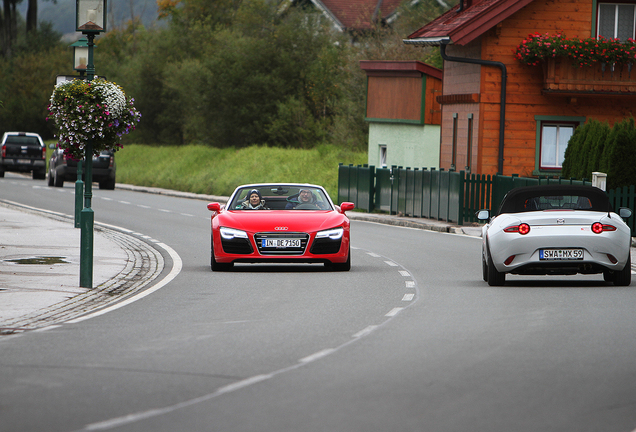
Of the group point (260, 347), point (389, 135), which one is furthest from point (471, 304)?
point (389, 135)

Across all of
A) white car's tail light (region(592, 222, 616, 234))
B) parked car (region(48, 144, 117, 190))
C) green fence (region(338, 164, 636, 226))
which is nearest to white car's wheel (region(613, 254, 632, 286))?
white car's tail light (region(592, 222, 616, 234))

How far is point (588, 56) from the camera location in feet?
108

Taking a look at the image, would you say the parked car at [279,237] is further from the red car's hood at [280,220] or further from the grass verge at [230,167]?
the grass verge at [230,167]

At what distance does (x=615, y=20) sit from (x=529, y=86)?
334 cm

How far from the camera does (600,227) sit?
14750mm

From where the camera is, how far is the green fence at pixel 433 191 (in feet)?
91.6

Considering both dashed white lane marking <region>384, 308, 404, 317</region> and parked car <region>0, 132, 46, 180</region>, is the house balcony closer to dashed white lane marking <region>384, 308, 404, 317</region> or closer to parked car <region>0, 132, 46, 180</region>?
dashed white lane marking <region>384, 308, 404, 317</region>

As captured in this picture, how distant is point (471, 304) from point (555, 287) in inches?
98.8

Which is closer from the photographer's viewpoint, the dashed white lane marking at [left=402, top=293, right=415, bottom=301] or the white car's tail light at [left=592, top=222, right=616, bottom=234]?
the dashed white lane marking at [left=402, top=293, right=415, bottom=301]

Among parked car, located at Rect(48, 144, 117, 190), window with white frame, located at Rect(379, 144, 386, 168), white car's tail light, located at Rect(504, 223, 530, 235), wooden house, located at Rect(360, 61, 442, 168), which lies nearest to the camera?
white car's tail light, located at Rect(504, 223, 530, 235)

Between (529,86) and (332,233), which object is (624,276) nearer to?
(332,233)

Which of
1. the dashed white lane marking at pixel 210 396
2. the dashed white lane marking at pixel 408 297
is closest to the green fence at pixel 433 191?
the dashed white lane marking at pixel 408 297

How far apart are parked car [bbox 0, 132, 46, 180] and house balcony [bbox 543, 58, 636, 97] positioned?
29.0 m

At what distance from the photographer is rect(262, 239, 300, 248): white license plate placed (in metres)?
16.5
